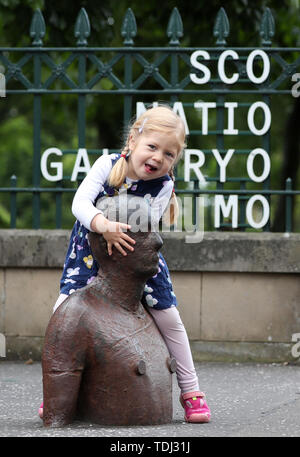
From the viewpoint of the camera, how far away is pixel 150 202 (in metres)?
4.30

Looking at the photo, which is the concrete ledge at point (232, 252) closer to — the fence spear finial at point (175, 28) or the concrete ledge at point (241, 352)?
the concrete ledge at point (241, 352)

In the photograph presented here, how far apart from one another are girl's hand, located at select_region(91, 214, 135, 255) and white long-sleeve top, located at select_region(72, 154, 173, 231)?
43 millimetres

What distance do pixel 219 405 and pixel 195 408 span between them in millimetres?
613

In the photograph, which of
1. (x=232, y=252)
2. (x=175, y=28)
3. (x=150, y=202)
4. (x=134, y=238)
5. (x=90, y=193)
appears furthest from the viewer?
(x=175, y=28)

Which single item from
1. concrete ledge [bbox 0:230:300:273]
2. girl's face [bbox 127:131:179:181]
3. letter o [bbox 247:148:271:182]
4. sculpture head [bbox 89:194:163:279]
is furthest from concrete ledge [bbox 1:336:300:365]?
girl's face [bbox 127:131:179:181]

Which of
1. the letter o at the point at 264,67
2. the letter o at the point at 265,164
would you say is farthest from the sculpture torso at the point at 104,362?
the letter o at the point at 264,67

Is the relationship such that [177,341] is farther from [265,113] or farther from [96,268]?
[265,113]

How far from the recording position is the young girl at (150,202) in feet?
13.5

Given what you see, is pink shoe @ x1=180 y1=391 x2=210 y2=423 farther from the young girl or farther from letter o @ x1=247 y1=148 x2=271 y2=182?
letter o @ x1=247 y1=148 x2=271 y2=182

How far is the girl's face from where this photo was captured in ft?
13.5

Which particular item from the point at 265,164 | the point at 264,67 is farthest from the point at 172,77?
the point at 265,164

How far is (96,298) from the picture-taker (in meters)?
4.10
